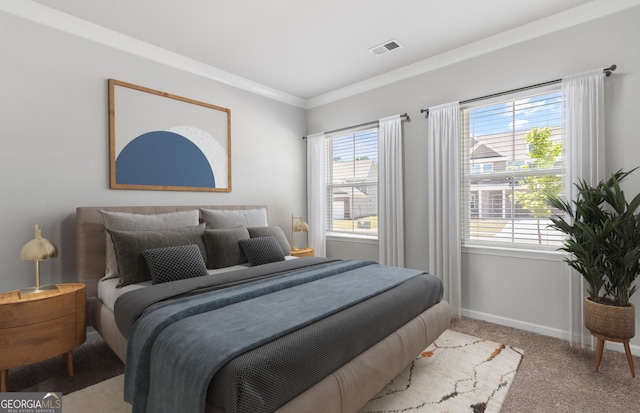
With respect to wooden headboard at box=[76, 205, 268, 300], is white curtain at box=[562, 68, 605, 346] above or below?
above

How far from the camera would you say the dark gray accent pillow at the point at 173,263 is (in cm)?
238

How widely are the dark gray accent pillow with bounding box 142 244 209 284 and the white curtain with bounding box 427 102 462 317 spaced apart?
2.38 m

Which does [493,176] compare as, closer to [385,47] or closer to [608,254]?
[608,254]

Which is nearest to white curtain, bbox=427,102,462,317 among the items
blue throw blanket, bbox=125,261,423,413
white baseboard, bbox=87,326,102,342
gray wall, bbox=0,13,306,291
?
blue throw blanket, bbox=125,261,423,413

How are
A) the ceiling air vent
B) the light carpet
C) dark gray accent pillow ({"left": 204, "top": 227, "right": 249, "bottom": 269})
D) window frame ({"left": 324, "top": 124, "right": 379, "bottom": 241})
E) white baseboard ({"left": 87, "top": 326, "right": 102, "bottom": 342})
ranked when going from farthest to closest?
window frame ({"left": 324, "top": 124, "right": 379, "bottom": 241}) < the ceiling air vent < dark gray accent pillow ({"left": 204, "top": 227, "right": 249, "bottom": 269}) < white baseboard ({"left": 87, "top": 326, "right": 102, "bottom": 342}) < the light carpet

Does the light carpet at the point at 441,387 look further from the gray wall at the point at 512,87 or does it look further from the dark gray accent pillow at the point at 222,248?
the dark gray accent pillow at the point at 222,248

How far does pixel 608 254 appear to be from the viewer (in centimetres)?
227

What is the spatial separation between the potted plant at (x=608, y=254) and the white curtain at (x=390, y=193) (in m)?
1.64

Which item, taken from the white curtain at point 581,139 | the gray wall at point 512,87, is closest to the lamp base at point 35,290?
the gray wall at point 512,87

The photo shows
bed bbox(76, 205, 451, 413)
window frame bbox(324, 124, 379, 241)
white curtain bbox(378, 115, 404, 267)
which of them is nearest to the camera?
bed bbox(76, 205, 451, 413)

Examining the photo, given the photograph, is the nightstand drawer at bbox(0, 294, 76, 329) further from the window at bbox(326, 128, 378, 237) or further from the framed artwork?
the window at bbox(326, 128, 378, 237)

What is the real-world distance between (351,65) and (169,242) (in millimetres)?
2724

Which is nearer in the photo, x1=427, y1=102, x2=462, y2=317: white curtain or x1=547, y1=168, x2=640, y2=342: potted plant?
x1=547, y1=168, x2=640, y2=342: potted plant

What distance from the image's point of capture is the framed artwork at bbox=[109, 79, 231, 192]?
304cm
